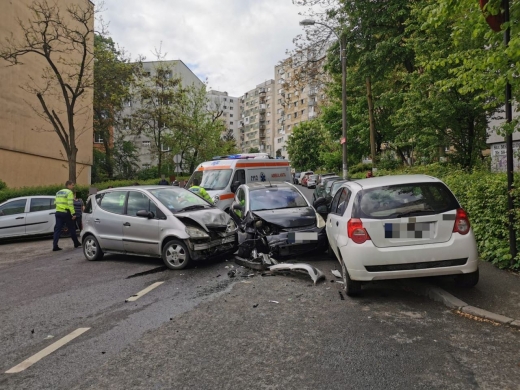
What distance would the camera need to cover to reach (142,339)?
4.61m

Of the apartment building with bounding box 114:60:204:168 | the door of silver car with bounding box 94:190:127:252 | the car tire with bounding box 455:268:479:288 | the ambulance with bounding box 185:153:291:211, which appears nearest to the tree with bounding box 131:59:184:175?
the apartment building with bounding box 114:60:204:168

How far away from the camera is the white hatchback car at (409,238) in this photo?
5418mm

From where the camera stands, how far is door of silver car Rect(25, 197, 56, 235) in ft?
47.2

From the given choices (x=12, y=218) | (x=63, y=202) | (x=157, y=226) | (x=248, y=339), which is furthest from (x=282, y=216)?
(x=12, y=218)

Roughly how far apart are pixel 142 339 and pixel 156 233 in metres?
4.06

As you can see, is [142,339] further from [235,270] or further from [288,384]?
[235,270]

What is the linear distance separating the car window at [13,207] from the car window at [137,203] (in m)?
7.18

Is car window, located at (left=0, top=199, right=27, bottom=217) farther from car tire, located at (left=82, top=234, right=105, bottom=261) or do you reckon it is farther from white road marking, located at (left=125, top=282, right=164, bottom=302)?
white road marking, located at (left=125, top=282, right=164, bottom=302)

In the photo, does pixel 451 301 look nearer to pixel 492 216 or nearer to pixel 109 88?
pixel 492 216

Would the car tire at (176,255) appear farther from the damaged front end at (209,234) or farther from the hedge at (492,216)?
the hedge at (492,216)

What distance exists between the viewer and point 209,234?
27.5 feet

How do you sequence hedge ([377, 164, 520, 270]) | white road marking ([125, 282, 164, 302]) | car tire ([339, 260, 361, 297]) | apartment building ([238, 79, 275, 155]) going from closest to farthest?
car tire ([339, 260, 361, 297])
white road marking ([125, 282, 164, 302])
hedge ([377, 164, 520, 270])
apartment building ([238, 79, 275, 155])

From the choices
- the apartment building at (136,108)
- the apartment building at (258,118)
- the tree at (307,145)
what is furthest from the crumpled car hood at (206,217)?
the apartment building at (258,118)

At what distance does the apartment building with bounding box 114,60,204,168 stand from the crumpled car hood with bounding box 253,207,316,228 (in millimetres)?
29072
